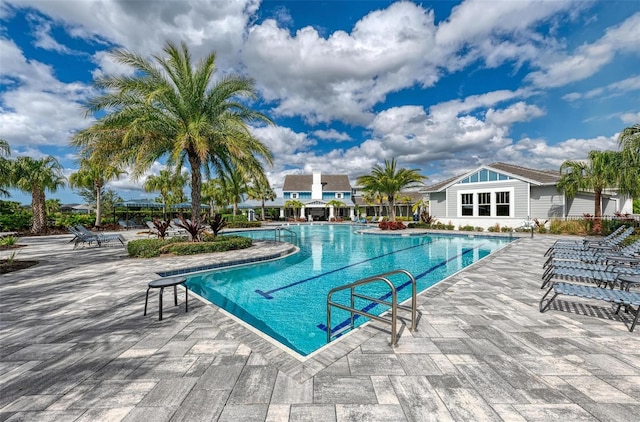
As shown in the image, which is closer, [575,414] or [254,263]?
[575,414]

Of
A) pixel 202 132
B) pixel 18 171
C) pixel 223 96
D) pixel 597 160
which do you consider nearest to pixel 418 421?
pixel 202 132

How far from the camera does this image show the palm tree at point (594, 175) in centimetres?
1650

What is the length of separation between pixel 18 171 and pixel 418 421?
2916cm

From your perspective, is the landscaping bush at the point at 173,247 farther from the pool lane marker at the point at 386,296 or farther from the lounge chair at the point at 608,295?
the lounge chair at the point at 608,295

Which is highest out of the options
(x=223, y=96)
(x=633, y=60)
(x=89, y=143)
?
(x=633, y=60)

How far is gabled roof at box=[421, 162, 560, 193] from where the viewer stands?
2061 centimetres

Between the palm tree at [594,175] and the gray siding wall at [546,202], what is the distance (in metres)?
0.98

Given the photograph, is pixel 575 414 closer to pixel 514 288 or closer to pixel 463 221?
pixel 514 288

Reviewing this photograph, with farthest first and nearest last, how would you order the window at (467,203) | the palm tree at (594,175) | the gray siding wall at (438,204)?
the gray siding wall at (438,204) < the window at (467,203) < the palm tree at (594,175)

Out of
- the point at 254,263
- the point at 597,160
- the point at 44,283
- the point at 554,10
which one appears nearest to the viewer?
the point at 44,283

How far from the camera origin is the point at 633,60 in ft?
41.8

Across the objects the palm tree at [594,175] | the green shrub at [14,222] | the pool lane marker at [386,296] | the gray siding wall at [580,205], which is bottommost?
the pool lane marker at [386,296]

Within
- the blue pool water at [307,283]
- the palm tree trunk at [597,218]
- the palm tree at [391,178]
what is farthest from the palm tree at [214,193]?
the palm tree trunk at [597,218]

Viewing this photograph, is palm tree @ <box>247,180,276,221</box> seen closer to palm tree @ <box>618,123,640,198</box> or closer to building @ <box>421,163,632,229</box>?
building @ <box>421,163,632,229</box>
